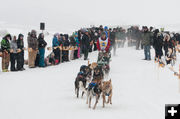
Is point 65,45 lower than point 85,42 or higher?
lower

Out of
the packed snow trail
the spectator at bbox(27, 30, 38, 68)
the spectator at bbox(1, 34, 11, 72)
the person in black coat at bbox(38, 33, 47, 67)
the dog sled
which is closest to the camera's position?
the packed snow trail

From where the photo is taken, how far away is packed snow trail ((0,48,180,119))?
8070 mm

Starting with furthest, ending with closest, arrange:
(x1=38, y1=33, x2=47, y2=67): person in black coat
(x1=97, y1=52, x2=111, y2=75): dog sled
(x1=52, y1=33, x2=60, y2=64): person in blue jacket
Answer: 1. (x1=52, y1=33, x2=60, y2=64): person in blue jacket
2. (x1=38, y1=33, x2=47, y2=67): person in black coat
3. (x1=97, y1=52, x2=111, y2=75): dog sled

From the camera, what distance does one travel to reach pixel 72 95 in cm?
1049

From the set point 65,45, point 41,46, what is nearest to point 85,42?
point 65,45

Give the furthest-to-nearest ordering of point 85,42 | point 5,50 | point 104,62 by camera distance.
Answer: point 85,42 → point 5,50 → point 104,62

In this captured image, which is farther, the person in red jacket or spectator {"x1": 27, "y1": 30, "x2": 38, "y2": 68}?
spectator {"x1": 27, "y1": 30, "x2": 38, "y2": 68}

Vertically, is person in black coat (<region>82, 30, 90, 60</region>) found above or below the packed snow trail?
above

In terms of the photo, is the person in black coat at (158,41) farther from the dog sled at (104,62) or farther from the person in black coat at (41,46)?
the person in black coat at (41,46)

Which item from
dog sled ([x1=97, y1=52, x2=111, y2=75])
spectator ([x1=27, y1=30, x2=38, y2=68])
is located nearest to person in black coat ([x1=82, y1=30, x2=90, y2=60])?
spectator ([x1=27, y1=30, x2=38, y2=68])

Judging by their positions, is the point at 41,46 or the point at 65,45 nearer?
the point at 41,46

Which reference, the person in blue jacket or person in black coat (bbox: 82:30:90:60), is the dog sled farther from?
person in black coat (bbox: 82:30:90:60)

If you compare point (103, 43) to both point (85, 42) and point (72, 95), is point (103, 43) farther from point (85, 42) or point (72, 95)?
point (85, 42)

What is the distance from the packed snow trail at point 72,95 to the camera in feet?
26.5
